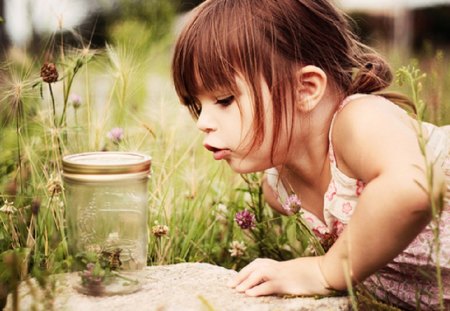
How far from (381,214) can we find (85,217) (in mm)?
765

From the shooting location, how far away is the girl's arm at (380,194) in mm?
1612

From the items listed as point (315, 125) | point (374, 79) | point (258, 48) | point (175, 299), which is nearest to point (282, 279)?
point (175, 299)

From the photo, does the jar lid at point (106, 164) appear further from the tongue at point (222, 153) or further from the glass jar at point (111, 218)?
the tongue at point (222, 153)

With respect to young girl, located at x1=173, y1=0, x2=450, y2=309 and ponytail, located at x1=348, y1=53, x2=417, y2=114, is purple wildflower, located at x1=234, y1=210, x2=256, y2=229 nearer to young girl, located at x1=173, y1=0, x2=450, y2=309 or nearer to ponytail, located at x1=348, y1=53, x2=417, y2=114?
young girl, located at x1=173, y1=0, x2=450, y2=309

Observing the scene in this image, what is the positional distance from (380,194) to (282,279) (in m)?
0.34

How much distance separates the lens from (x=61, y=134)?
94.6 inches

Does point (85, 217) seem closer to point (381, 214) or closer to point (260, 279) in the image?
point (260, 279)

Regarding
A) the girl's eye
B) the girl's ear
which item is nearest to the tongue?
the girl's eye

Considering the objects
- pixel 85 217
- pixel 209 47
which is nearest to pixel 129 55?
pixel 209 47

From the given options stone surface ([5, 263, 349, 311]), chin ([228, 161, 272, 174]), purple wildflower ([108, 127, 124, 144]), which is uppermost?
purple wildflower ([108, 127, 124, 144])

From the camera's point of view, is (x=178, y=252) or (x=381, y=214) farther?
(x=178, y=252)

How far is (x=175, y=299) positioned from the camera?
169cm

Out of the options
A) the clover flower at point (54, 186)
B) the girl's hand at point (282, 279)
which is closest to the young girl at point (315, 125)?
the girl's hand at point (282, 279)

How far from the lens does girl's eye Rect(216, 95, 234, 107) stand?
1.95m
